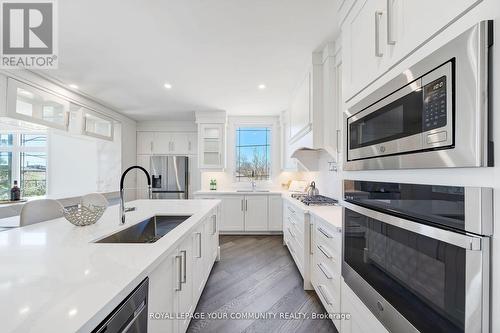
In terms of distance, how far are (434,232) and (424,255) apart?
0.11 m

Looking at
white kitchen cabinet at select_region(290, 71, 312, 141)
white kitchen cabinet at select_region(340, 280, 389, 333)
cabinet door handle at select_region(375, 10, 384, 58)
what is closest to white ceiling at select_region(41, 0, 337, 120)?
white kitchen cabinet at select_region(290, 71, 312, 141)

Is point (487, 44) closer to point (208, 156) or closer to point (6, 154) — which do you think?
point (208, 156)

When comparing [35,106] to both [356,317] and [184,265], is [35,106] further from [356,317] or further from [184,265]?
[356,317]

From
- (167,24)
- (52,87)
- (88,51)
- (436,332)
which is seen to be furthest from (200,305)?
(52,87)

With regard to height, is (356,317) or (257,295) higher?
(356,317)

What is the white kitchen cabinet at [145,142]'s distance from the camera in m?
5.07

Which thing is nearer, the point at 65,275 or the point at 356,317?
the point at 65,275

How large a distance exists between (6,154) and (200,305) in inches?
158

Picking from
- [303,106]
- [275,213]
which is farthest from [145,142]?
[303,106]

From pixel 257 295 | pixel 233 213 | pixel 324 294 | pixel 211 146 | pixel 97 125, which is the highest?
pixel 97 125

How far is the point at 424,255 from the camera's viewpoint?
2.30 ft

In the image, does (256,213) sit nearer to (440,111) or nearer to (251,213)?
(251,213)

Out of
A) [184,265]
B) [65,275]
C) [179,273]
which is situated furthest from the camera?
[184,265]

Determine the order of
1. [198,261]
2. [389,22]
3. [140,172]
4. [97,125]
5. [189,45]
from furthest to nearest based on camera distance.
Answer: [140,172] → [97,125] → [189,45] → [198,261] → [389,22]
